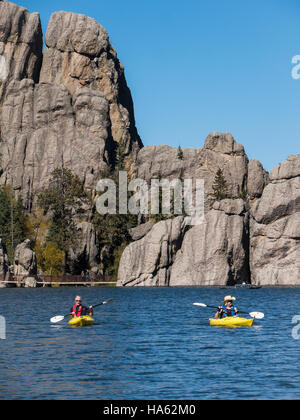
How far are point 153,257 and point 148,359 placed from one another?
2946 inches

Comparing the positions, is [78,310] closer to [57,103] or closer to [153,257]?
[153,257]

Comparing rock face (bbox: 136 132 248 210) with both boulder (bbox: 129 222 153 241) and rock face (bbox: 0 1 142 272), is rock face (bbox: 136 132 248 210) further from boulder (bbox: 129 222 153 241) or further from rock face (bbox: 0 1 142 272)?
boulder (bbox: 129 222 153 241)

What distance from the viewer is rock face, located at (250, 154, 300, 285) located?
336 ft

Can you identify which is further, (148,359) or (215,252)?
(215,252)

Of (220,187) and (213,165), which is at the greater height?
(213,165)

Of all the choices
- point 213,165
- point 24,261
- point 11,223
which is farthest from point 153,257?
point 213,165

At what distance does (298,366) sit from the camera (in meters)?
26.9

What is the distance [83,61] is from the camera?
460 ft

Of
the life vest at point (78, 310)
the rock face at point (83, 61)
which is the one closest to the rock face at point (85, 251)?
the rock face at point (83, 61)

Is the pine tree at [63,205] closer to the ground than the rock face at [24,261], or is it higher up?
higher up

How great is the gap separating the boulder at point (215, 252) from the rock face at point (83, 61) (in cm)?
3966

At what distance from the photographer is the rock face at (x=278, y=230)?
103m

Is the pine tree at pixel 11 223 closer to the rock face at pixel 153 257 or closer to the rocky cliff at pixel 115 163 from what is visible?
the rocky cliff at pixel 115 163
